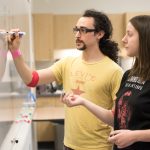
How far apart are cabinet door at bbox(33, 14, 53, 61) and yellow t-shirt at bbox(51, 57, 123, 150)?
332 cm

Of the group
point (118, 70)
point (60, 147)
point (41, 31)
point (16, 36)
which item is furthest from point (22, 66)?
point (41, 31)

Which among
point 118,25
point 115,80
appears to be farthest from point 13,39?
point 118,25

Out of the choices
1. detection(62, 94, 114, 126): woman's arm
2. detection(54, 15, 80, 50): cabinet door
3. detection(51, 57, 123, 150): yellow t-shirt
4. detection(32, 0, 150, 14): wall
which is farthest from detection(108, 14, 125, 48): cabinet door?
detection(62, 94, 114, 126): woman's arm

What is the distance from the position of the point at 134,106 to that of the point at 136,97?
0.04 meters

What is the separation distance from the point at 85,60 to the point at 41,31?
3.35 m

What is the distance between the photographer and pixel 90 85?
1833mm

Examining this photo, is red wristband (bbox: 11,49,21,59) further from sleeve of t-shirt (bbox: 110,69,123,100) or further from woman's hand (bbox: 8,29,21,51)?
sleeve of t-shirt (bbox: 110,69,123,100)

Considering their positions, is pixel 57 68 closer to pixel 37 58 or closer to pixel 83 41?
pixel 83 41

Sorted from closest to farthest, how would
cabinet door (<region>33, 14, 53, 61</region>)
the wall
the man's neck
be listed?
the man's neck < cabinet door (<region>33, 14, 53, 61</region>) < the wall

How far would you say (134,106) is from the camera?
1.41m

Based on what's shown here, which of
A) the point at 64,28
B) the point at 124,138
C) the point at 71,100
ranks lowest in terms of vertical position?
the point at 124,138

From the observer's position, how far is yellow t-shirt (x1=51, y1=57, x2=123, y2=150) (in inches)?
71.9

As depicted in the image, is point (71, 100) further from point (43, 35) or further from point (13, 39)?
point (43, 35)

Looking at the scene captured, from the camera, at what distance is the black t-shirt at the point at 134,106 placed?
1.40 meters
